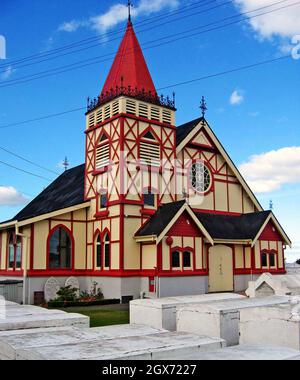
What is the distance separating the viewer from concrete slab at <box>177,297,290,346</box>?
31.2ft

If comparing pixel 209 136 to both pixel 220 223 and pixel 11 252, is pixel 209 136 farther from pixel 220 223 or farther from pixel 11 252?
pixel 11 252

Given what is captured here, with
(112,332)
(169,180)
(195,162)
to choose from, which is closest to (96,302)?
(169,180)

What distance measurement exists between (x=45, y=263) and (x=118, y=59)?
13.3 meters

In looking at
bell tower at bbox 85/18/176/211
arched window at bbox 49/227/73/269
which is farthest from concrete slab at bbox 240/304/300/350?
arched window at bbox 49/227/73/269

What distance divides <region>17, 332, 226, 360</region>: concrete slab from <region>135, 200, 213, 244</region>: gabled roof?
54.5 ft

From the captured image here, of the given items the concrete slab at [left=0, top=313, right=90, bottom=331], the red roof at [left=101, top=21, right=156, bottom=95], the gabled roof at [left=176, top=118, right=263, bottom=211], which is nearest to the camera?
the concrete slab at [left=0, top=313, right=90, bottom=331]

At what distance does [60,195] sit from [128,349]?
90.4 feet

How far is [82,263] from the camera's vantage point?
27.9 metres

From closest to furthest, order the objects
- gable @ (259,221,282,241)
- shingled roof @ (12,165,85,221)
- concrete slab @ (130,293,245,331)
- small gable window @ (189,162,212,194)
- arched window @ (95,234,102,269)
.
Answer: concrete slab @ (130,293,245,331)
arched window @ (95,234,102,269)
small gable window @ (189,162,212,194)
gable @ (259,221,282,241)
shingled roof @ (12,165,85,221)

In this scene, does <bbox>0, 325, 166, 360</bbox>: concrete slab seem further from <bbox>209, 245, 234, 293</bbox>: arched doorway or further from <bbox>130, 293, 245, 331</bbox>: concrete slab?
<bbox>209, 245, 234, 293</bbox>: arched doorway

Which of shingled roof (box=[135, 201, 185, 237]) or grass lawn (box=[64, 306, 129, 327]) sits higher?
shingled roof (box=[135, 201, 185, 237])

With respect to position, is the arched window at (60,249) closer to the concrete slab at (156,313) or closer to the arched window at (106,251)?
the arched window at (106,251)

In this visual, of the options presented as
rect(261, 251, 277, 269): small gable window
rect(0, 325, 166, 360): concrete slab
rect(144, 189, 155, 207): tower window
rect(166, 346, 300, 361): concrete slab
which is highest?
rect(144, 189, 155, 207): tower window
